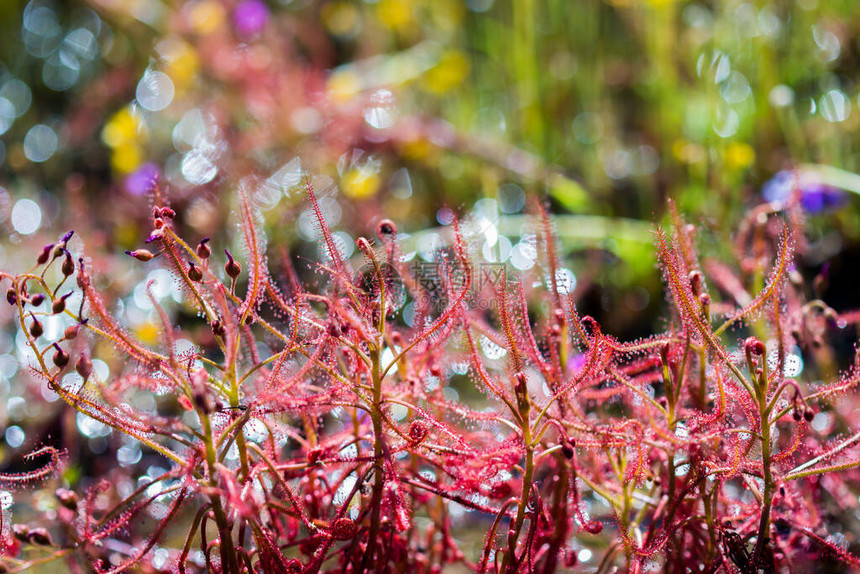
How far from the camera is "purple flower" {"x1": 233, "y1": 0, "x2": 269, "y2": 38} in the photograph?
9.72ft

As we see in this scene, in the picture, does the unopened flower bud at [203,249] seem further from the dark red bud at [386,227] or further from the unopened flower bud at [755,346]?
the unopened flower bud at [755,346]

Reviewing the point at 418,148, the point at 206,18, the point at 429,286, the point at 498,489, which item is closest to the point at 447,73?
the point at 418,148

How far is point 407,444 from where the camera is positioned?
754 millimetres

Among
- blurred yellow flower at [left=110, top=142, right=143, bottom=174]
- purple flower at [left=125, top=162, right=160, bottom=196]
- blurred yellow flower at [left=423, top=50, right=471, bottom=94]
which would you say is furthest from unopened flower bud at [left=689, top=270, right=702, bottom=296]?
blurred yellow flower at [left=110, top=142, right=143, bottom=174]

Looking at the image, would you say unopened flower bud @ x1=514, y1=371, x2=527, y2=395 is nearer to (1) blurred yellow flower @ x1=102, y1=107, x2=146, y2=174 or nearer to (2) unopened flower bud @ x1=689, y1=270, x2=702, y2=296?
(2) unopened flower bud @ x1=689, y1=270, x2=702, y2=296

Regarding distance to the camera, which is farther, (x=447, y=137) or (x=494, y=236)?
(x=447, y=137)

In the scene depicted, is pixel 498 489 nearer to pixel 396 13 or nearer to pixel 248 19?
pixel 396 13

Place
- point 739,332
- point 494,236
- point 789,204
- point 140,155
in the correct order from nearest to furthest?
1. point 789,204
2. point 494,236
3. point 739,332
4. point 140,155

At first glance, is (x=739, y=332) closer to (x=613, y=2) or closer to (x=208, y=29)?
(x=613, y=2)

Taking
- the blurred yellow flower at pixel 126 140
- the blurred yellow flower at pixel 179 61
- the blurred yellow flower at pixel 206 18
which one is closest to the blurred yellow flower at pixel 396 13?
the blurred yellow flower at pixel 206 18

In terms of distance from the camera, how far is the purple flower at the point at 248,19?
2963mm

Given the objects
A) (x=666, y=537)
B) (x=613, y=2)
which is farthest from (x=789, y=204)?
(x=613, y=2)

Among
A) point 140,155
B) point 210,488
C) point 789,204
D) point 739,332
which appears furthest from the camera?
point 140,155

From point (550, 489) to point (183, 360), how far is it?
50 cm
